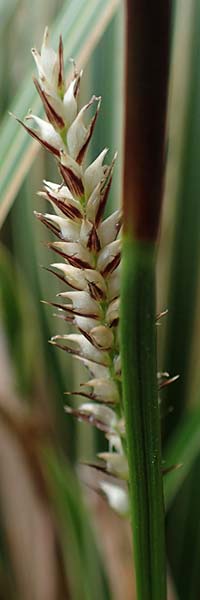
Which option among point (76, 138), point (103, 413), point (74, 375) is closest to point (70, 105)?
point (76, 138)

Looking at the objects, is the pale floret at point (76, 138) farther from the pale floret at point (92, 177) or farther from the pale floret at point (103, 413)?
the pale floret at point (103, 413)

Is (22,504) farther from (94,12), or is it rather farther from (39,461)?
(94,12)

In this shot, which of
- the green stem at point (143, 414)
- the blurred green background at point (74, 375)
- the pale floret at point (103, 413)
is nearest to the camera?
the green stem at point (143, 414)

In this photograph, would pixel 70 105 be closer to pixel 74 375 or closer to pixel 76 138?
pixel 76 138

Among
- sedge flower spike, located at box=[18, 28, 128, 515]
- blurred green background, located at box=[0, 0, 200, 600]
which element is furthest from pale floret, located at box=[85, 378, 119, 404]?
blurred green background, located at box=[0, 0, 200, 600]

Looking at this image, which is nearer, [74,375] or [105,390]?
[105,390]

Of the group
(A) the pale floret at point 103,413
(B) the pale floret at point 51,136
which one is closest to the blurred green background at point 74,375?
(A) the pale floret at point 103,413
